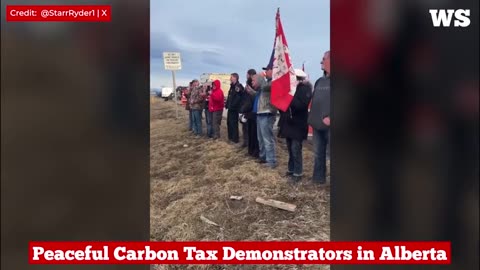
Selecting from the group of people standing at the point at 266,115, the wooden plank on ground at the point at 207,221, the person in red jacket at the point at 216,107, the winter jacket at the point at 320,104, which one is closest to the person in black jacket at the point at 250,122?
the group of people standing at the point at 266,115

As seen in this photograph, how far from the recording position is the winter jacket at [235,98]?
3688 mm

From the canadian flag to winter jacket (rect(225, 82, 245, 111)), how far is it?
961mm

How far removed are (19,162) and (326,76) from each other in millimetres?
2210

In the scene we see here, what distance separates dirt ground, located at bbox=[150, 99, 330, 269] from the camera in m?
2.15

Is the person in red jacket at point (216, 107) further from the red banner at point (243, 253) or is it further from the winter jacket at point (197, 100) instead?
the red banner at point (243, 253)

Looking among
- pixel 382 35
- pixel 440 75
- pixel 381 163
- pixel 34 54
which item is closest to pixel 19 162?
pixel 34 54

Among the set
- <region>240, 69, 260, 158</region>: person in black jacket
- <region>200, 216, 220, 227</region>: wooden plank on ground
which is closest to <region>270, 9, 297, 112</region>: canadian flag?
<region>240, 69, 260, 158</region>: person in black jacket

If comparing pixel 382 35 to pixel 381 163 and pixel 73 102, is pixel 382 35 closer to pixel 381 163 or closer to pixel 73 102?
pixel 381 163

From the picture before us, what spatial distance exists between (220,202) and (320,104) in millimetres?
1145

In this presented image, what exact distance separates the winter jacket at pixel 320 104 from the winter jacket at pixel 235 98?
1.29 metres

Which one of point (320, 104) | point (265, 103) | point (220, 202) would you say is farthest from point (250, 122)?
point (220, 202)

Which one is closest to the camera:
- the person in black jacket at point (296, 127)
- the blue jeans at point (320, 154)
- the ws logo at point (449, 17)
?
the ws logo at point (449, 17)

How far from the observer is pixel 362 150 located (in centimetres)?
193

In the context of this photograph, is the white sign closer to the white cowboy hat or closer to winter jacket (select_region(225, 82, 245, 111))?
the white cowboy hat
